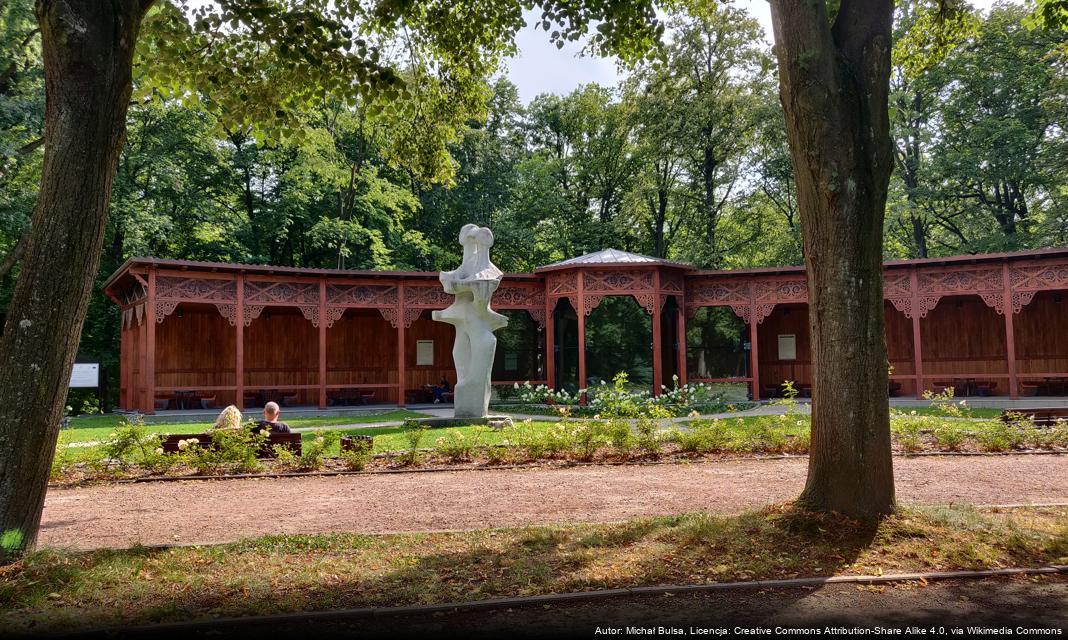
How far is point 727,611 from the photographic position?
4141 mm

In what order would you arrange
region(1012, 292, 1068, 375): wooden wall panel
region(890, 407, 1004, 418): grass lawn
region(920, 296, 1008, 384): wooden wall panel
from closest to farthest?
region(890, 407, 1004, 418): grass lawn, region(1012, 292, 1068, 375): wooden wall panel, region(920, 296, 1008, 384): wooden wall panel

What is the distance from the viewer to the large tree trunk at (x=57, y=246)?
16.1 ft

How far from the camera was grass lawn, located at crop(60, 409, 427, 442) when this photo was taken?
1409 cm

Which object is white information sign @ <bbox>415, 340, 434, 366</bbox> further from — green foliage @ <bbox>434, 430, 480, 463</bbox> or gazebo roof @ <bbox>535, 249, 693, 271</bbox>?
green foliage @ <bbox>434, 430, 480, 463</bbox>

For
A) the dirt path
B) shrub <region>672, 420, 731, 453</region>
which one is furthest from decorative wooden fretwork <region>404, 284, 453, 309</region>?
the dirt path

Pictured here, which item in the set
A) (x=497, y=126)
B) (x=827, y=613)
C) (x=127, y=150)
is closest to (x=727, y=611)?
(x=827, y=613)

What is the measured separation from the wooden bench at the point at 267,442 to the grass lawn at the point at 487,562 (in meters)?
4.82

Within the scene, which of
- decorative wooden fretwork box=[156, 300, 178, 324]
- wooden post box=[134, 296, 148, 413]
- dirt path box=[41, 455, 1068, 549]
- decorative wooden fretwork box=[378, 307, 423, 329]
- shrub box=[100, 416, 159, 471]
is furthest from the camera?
decorative wooden fretwork box=[378, 307, 423, 329]

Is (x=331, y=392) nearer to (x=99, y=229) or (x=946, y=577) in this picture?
(x=99, y=229)

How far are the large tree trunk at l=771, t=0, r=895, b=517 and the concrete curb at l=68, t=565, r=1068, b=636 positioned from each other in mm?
993

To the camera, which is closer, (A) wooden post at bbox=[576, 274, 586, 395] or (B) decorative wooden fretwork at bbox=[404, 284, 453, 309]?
(A) wooden post at bbox=[576, 274, 586, 395]

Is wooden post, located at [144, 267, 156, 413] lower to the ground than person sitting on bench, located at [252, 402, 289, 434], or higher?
higher

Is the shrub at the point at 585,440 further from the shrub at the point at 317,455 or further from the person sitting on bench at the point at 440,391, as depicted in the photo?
the person sitting on bench at the point at 440,391

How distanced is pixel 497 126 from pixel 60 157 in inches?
1394
